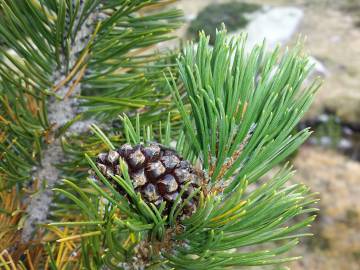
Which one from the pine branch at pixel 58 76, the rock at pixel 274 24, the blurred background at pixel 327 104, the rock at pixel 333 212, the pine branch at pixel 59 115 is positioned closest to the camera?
the pine branch at pixel 58 76

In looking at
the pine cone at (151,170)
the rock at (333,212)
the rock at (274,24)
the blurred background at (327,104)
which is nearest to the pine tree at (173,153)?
the pine cone at (151,170)

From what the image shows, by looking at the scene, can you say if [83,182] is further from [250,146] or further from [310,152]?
[310,152]

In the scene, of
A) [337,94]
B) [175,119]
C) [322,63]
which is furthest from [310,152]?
[175,119]

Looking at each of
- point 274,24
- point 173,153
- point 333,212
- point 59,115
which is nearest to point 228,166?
point 173,153

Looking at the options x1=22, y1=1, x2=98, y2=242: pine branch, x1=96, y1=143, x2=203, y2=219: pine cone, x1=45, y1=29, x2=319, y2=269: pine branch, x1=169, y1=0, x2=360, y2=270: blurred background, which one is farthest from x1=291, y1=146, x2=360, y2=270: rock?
x1=96, y1=143, x2=203, y2=219: pine cone

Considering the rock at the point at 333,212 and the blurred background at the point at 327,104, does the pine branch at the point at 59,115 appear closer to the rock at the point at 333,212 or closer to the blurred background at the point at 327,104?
the blurred background at the point at 327,104

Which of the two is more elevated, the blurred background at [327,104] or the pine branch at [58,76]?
the pine branch at [58,76]

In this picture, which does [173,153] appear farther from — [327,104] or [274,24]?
[274,24]

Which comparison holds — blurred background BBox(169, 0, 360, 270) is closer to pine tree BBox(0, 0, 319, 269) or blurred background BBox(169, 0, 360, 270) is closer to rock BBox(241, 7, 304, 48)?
rock BBox(241, 7, 304, 48)
